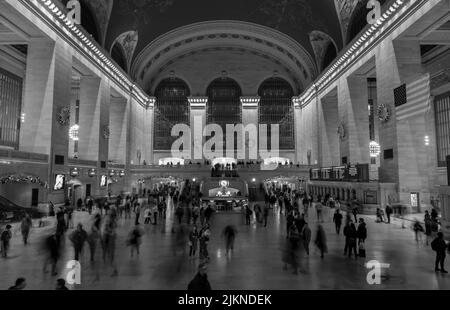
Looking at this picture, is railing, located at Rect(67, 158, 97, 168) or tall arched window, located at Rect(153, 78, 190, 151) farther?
tall arched window, located at Rect(153, 78, 190, 151)

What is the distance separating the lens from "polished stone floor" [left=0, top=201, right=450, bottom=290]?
19.8 ft

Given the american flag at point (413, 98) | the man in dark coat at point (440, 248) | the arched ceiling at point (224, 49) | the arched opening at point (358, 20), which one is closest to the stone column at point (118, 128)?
the arched ceiling at point (224, 49)

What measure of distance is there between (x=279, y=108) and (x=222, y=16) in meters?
14.1

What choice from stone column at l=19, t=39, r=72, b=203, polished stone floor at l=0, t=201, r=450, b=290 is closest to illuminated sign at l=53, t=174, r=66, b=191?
stone column at l=19, t=39, r=72, b=203

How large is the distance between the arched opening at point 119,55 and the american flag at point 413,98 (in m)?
23.3

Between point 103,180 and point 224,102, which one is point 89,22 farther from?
point 224,102

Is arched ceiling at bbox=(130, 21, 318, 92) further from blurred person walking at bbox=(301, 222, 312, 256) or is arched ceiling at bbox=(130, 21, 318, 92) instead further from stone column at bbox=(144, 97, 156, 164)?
blurred person walking at bbox=(301, 222, 312, 256)

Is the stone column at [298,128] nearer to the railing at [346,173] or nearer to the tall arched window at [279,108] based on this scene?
the tall arched window at [279,108]

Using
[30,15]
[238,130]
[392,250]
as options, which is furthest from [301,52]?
[392,250]

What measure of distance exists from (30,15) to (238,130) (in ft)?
91.3

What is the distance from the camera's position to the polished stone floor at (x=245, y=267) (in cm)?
604

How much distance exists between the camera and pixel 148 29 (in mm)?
30375

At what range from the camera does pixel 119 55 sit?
96.6ft

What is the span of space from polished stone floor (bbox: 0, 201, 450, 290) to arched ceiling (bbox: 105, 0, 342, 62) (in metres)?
20.2
